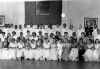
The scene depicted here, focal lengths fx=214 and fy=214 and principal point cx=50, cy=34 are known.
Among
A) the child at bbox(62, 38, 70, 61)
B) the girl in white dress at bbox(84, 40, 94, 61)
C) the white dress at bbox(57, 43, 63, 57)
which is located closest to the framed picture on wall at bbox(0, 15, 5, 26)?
the white dress at bbox(57, 43, 63, 57)

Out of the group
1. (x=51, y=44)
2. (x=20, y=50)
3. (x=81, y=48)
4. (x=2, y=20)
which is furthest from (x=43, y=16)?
(x=81, y=48)

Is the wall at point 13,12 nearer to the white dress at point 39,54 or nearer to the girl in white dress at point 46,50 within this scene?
the girl in white dress at point 46,50

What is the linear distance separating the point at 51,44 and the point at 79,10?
3.44 meters

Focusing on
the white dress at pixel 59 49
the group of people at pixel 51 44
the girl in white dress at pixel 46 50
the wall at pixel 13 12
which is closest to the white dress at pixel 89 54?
the group of people at pixel 51 44

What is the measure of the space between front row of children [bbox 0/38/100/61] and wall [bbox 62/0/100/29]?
247 cm

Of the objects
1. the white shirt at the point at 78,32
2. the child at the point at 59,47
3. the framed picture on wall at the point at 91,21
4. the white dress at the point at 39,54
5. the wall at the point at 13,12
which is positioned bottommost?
the white dress at the point at 39,54

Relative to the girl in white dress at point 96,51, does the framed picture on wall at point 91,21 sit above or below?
above

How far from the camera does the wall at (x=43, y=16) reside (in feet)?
44.3

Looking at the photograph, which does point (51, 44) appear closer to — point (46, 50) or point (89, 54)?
point (46, 50)

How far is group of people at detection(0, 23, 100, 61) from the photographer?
10992mm

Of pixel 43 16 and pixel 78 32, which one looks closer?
pixel 78 32

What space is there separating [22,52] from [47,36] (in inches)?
68.9

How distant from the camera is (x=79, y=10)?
13.5 metres

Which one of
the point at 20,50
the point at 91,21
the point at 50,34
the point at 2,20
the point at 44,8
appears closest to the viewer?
the point at 20,50
